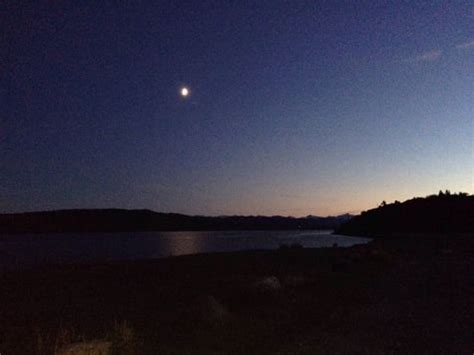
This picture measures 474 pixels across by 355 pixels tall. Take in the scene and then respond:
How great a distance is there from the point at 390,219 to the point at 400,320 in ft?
382

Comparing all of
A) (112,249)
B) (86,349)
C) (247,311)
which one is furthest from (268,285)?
(112,249)

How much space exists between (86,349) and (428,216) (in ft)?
349

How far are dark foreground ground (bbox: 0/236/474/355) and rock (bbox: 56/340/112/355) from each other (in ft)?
3.07

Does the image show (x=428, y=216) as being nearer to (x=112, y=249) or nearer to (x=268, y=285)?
(x=112, y=249)

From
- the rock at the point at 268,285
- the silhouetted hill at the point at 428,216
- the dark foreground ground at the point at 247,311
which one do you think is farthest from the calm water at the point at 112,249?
the rock at the point at 268,285

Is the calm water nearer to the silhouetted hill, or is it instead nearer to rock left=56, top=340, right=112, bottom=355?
the silhouetted hill

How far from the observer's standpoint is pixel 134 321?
55.6 feet

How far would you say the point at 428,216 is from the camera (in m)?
108

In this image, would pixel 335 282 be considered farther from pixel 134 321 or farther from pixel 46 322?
pixel 46 322

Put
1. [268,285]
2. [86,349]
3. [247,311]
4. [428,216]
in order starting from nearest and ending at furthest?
[86,349] → [247,311] → [268,285] → [428,216]

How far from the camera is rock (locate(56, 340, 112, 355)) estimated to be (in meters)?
10.7

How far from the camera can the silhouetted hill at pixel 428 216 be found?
98188 mm

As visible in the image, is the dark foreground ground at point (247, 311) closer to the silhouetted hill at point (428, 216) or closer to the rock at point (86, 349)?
the rock at point (86, 349)

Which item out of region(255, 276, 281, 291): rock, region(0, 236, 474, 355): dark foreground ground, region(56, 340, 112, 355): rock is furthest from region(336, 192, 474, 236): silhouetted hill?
region(56, 340, 112, 355): rock
